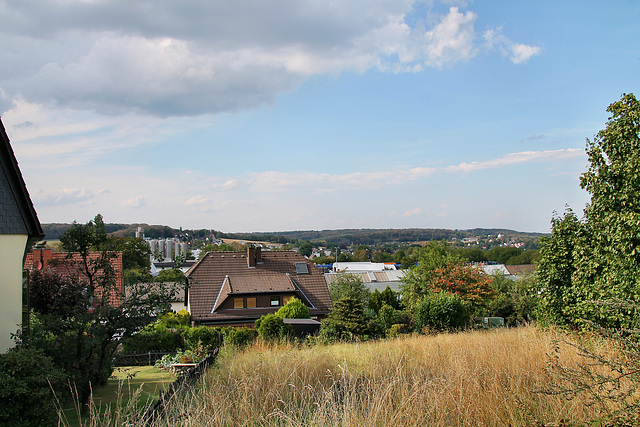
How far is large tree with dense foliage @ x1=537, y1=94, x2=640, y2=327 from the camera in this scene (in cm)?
897

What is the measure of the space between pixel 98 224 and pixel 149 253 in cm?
104

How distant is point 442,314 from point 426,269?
12.1 meters

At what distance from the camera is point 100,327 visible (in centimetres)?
761

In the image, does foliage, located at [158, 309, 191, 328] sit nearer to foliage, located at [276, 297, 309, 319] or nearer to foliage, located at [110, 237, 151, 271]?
foliage, located at [276, 297, 309, 319]

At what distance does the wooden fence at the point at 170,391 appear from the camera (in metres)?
4.47

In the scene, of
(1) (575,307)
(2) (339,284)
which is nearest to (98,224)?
(1) (575,307)

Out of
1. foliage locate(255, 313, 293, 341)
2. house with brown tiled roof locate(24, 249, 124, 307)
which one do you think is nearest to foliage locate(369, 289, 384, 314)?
foliage locate(255, 313, 293, 341)

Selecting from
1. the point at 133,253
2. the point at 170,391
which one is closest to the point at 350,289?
the point at 133,253

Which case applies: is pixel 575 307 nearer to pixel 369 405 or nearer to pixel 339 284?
pixel 369 405

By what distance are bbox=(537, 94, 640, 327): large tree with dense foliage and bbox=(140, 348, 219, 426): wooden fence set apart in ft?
23.6

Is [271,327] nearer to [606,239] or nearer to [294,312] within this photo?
[294,312]

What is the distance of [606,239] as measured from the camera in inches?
381

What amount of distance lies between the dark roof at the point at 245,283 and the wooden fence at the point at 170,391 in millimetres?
22718

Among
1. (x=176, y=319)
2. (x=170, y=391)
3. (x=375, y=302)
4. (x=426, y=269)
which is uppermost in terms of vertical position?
(x=170, y=391)
